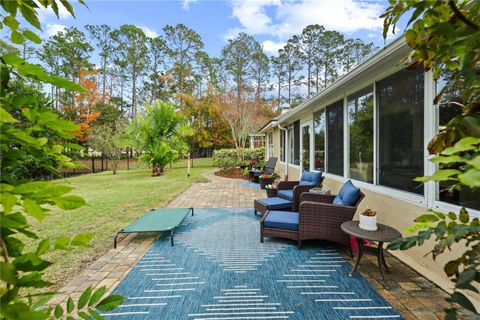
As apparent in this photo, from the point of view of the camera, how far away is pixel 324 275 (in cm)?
314

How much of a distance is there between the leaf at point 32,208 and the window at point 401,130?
3.63 m

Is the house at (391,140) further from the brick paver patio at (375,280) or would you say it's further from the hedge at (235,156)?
the hedge at (235,156)

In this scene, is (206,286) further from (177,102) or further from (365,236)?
(177,102)

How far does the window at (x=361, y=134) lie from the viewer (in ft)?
14.8

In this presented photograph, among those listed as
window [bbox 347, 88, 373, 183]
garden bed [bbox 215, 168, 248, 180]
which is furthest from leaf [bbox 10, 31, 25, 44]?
garden bed [bbox 215, 168, 248, 180]

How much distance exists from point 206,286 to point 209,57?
27125 millimetres

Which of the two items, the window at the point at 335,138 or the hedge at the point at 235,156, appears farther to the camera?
the hedge at the point at 235,156

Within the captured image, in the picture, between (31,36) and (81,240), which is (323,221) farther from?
(31,36)

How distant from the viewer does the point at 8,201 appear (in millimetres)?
582

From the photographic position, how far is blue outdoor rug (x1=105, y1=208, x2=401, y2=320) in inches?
96.4

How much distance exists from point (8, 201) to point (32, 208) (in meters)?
0.06

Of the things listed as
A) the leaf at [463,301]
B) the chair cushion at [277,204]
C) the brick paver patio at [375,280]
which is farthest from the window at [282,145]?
the leaf at [463,301]

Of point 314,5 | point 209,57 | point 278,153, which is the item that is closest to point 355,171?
point 314,5

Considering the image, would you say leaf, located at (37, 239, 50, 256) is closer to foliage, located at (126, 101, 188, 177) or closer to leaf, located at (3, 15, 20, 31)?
leaf, located at (3, 15, 20, 31)
